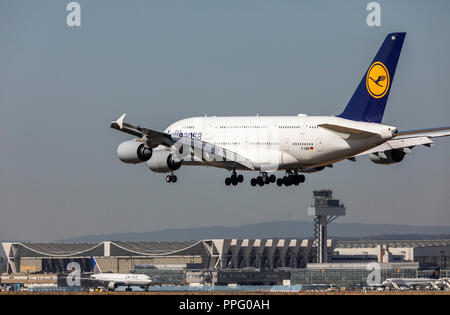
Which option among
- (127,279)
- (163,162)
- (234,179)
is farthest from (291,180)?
(127,279)

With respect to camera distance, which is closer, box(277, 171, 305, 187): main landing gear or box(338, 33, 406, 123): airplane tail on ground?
box(338, 33, 406, 123): airplane tail on ground

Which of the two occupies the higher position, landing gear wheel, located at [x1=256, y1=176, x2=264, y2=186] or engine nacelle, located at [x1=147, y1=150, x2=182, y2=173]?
engine nacelle, located at [x1=147, y1=150, x2=182, y2=173]

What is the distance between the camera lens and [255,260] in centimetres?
18325

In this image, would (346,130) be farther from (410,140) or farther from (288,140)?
(410,140)

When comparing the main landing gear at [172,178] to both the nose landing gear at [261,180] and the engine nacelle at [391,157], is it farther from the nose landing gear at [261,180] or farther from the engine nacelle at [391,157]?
the engine nacelle at [391,157]

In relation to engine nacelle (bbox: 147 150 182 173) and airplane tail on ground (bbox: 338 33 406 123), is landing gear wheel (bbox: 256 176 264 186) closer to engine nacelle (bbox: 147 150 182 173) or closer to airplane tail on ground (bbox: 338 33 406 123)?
engine nacelle (bbox: 147 150 182 173)

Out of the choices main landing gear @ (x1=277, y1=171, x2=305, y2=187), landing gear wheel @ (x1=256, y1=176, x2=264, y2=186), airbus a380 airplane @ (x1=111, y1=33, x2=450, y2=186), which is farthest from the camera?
main landing gear @ (x1=277, y1=171, x2=305, y2=187)

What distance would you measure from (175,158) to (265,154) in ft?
24.7

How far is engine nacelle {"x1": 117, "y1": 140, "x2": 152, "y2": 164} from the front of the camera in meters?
79.6

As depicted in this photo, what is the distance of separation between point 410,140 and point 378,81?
239 inches

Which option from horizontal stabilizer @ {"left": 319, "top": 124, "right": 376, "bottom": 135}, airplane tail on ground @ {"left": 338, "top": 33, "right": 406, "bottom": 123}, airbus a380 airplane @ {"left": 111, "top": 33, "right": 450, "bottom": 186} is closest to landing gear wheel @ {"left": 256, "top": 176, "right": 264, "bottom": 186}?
airbus a380 airplane @ {"left": 111, "top": 33, "right": 450, "bottom": 186}

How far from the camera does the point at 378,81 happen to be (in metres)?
76.8
